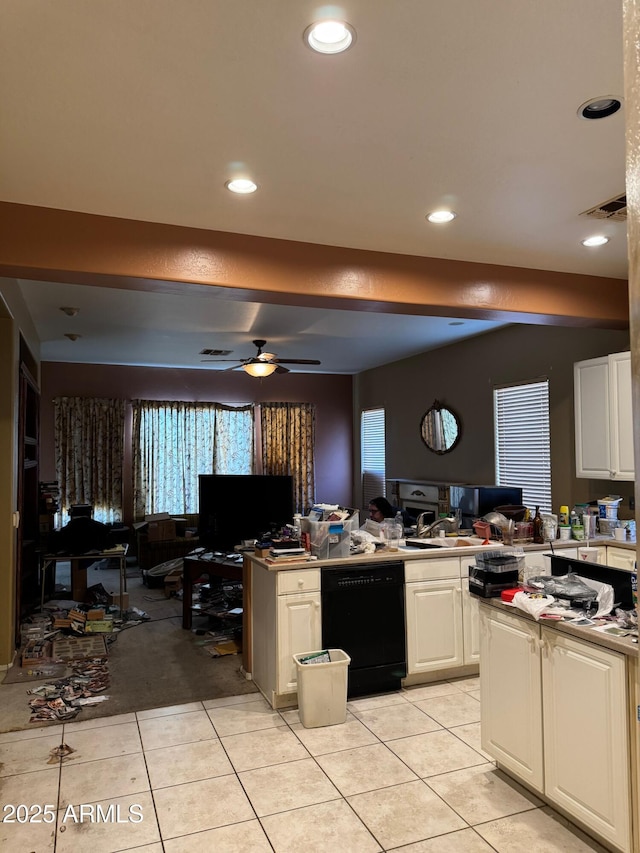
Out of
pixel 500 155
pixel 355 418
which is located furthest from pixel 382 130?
pixel 355 418

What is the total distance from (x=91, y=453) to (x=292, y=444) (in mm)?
2908

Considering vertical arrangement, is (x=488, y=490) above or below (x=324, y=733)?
above

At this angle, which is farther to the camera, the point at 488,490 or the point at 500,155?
the point at 488,490

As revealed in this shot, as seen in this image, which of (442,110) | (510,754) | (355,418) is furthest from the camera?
(355,418)

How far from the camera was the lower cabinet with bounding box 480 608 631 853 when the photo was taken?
2189mm

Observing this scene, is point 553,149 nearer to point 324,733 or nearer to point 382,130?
point 382,130

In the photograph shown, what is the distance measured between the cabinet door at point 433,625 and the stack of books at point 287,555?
29.0 inches

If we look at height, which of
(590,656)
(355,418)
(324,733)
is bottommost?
(324,733)

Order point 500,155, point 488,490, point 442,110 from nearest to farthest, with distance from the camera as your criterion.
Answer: point 442,110 < point 500,155 < point 488,490

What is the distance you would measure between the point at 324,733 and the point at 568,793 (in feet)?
4.49

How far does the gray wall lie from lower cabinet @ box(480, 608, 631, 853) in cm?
240

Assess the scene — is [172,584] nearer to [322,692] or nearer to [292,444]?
[292,444]

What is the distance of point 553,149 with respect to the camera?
242 cm

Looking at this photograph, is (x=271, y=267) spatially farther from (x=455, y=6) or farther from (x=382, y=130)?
(x=455, y=6)
